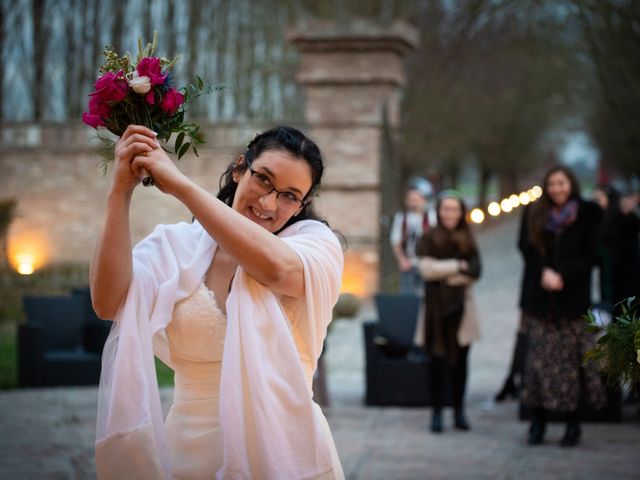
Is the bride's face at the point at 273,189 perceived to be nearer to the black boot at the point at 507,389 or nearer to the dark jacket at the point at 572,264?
the dark jacket at the point at 572,264

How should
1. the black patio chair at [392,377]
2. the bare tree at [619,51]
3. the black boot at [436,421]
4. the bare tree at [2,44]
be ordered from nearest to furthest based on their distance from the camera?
the black boot at [436,421] < the black patio chair at [392,377] < the bare tree at [619,51] < the bare tree at [2,44]

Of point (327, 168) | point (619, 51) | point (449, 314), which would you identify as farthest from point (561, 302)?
point (619, 51)

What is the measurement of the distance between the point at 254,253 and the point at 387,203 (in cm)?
1628

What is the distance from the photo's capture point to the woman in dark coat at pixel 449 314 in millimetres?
Answer: 9445

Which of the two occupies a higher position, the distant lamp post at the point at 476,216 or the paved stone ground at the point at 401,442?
the distant lamp post at the point at 476,216

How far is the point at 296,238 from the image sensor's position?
3.37 metres

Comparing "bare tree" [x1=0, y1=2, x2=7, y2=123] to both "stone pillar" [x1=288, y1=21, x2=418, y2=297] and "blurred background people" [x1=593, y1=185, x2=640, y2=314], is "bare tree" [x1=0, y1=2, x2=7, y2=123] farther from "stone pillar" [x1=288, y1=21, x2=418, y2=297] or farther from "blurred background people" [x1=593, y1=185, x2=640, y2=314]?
"blurred background people" [x1=593, y1=185, x2=640, y2=314]

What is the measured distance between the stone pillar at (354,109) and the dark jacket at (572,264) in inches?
Result: 393

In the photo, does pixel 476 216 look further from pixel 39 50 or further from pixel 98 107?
pixel 39 50

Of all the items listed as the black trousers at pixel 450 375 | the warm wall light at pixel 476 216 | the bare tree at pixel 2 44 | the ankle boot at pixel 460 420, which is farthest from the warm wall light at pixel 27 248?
the warm wall light at pixel 476 216

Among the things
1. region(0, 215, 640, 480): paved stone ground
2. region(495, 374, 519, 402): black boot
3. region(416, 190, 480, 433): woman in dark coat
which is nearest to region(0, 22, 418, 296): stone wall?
region(0, 215, 640, 480): paved stone ground

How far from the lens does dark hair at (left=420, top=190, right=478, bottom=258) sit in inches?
383

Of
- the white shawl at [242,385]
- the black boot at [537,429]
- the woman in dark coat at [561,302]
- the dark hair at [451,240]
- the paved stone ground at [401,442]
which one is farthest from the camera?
the dark hair at [451,240]

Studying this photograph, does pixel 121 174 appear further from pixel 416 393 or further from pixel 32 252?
pixel 32 252
